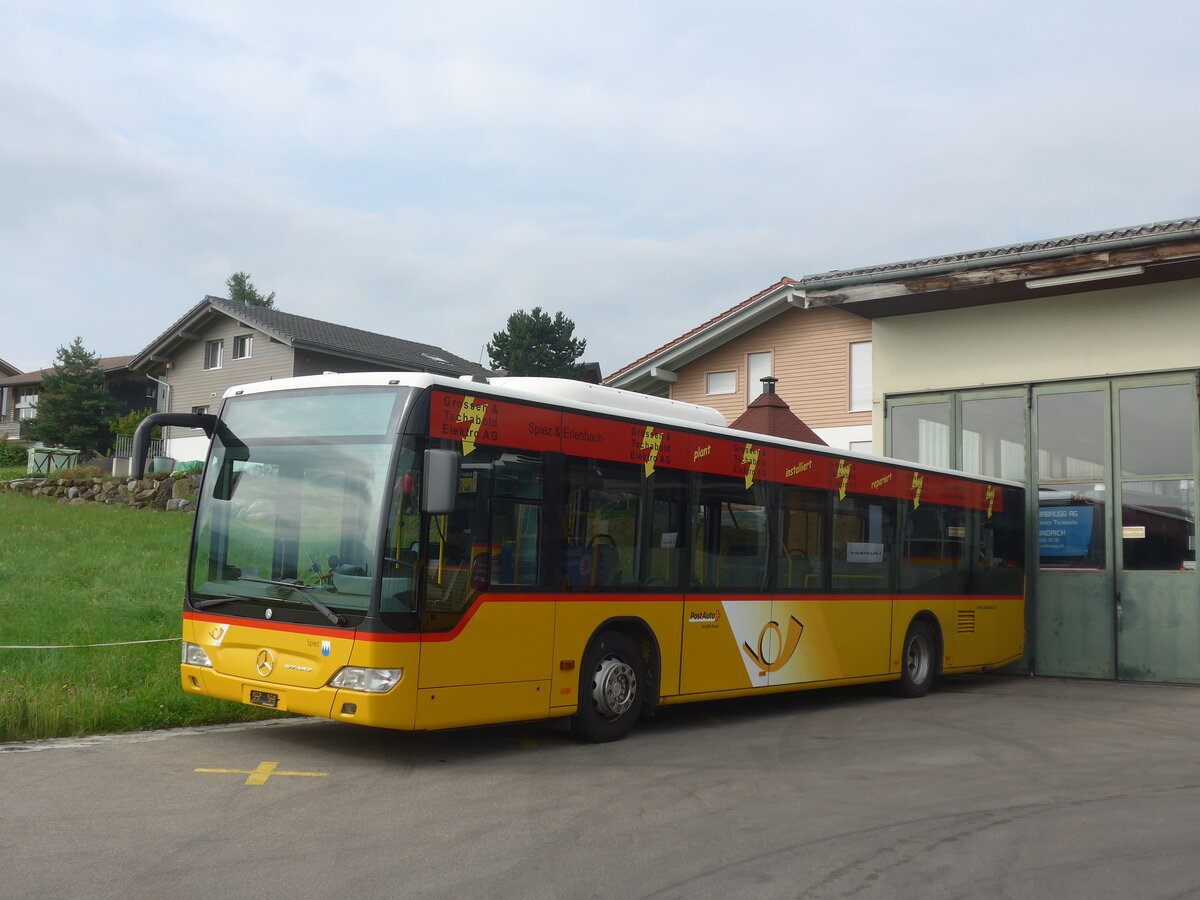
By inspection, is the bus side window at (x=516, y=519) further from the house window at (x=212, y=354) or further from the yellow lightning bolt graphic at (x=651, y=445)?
the house window at (x=212, y=354)

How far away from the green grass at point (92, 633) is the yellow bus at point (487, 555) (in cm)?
94

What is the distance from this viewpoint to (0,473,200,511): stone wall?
32.7 metres

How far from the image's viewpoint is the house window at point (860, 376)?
3009 centimetres

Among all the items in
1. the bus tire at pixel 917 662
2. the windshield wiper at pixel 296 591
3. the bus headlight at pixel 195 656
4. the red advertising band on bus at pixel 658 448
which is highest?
the red advertising band on bus at pixel 658 448

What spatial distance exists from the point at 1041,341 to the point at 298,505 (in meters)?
12.6

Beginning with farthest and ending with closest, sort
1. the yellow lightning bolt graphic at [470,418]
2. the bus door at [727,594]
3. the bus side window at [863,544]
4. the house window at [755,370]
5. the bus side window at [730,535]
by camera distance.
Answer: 1. the house window at [755,370]
2. the bus side window at [863,544]
3. the bus side window at [730,535]
4. the bus door at [727,594]
5. the yellow lightning bolt graphic at [470,418]

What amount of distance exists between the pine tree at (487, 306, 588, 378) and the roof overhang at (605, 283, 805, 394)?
4325 cm

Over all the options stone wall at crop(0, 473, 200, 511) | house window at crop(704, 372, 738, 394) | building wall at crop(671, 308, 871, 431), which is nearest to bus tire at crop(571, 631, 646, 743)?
building wall at crop(671, 308, 871, 431)

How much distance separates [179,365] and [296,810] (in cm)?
4463

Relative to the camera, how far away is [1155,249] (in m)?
15.4

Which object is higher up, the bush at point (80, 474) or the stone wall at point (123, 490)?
the bush at point (80, 474)

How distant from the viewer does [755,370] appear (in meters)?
31.0

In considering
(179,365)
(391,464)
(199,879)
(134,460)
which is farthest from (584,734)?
(179,365)

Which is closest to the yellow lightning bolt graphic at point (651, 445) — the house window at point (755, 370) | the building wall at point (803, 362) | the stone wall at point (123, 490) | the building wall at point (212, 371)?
the building wall at point (803, 362)
